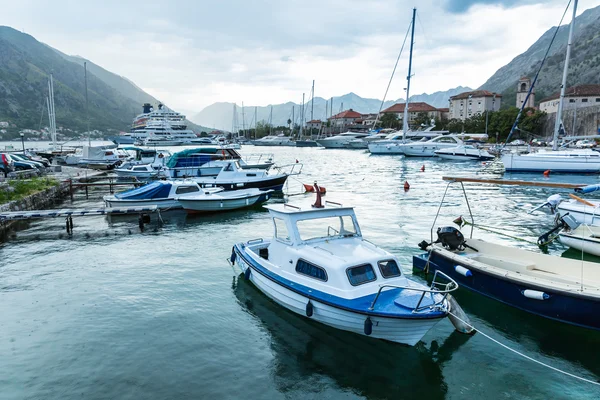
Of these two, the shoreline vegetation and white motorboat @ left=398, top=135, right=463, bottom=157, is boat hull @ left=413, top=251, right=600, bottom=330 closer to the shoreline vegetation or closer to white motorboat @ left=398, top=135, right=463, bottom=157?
the shoreline vegetation

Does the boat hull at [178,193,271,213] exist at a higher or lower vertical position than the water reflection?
higher

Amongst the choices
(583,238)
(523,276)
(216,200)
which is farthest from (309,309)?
(216,200)

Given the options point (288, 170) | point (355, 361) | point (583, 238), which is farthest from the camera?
point (288, 170)

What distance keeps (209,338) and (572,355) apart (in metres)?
9.27

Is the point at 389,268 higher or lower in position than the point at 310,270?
higher

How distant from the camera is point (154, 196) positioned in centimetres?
2639

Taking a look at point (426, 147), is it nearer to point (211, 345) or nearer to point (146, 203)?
point (146, 203)

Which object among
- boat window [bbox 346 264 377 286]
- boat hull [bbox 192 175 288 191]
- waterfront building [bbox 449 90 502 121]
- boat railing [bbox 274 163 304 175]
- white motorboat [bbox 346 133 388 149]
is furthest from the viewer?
waterfront building [bbox 449 90 502 121]

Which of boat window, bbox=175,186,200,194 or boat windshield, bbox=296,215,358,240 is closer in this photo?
boat windshield, bbox=296,215,358,240

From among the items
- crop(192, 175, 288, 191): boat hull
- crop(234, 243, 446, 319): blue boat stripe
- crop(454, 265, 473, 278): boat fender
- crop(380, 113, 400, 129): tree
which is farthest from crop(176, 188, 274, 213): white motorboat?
crop(380, 113, 400, 129): tree

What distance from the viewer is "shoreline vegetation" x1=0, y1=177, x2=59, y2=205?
25.0m

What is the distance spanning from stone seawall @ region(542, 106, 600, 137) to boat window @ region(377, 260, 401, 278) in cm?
9393

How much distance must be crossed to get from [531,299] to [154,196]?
22.8 meters

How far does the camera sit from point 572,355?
9.55 metres
